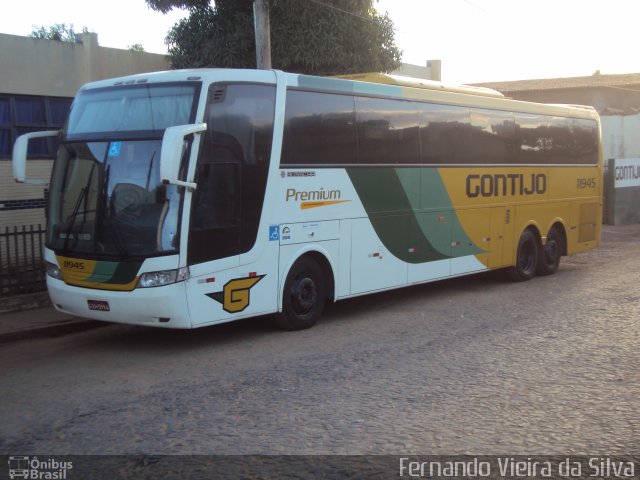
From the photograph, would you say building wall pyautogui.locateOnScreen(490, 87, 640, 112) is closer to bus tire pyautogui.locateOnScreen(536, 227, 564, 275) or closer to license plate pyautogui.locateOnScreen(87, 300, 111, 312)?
bus tire pyautogui.locateOnScreen(536, 227, 564, 275)

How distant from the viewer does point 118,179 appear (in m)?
8.52

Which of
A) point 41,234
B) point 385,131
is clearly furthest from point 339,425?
point 41,234

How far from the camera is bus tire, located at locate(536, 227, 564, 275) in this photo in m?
15.0

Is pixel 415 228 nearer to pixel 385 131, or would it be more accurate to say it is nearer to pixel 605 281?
pixel 385 131

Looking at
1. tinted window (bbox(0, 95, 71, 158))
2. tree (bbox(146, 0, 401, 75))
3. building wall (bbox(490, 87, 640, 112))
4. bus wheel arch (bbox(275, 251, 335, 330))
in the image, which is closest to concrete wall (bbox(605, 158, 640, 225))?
tree (bbox(146, 0, 401, 75))

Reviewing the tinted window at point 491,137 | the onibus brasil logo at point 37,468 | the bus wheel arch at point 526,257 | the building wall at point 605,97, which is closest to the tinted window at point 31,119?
the tinted window at point 491,137

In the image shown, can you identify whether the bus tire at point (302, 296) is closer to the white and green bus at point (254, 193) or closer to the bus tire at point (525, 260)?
the white and green bus at point (254, 193)

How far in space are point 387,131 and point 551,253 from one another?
5.96 meters

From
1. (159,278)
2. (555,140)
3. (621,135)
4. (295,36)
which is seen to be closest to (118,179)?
(159,278)

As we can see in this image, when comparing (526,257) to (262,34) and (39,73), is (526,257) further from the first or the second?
(39,73)

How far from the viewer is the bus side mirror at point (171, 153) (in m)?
7.71

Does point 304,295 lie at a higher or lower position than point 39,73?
lower

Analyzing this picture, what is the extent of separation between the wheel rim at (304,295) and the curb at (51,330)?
3049mm

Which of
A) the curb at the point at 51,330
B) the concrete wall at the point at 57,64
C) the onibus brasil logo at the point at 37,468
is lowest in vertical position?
the curb at the point at 51,330
